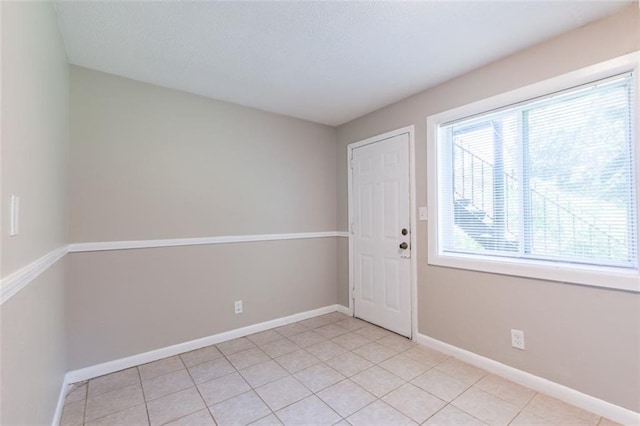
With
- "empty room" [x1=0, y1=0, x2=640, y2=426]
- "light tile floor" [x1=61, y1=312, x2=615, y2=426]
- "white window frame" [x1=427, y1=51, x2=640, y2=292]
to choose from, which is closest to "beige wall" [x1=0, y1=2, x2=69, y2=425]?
"empty room" [x1=0, y1=0, x2=640, y2=426]

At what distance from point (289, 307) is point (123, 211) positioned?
1.95m

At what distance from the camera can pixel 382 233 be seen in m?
3.17

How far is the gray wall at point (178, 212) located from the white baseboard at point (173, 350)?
0.05m

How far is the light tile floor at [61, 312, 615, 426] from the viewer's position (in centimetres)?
173

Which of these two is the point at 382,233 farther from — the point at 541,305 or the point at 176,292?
the point at 176,292

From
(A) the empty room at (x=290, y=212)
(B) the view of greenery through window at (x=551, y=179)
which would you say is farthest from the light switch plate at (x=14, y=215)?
(B) the view of greenery through window at (x=551, y=179)

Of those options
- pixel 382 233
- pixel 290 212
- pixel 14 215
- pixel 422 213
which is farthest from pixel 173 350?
pixel 422 213

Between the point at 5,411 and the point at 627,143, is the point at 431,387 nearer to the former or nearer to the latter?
the point at 627,143

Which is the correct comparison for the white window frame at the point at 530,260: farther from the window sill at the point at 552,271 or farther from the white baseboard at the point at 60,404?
the white baseboard at the point at 60,404

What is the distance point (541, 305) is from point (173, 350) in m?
2.98

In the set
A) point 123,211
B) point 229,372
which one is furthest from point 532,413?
point 123,211

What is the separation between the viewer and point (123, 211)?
2367 mm

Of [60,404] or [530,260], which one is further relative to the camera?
[530,260]

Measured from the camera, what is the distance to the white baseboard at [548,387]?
1.66 metres
